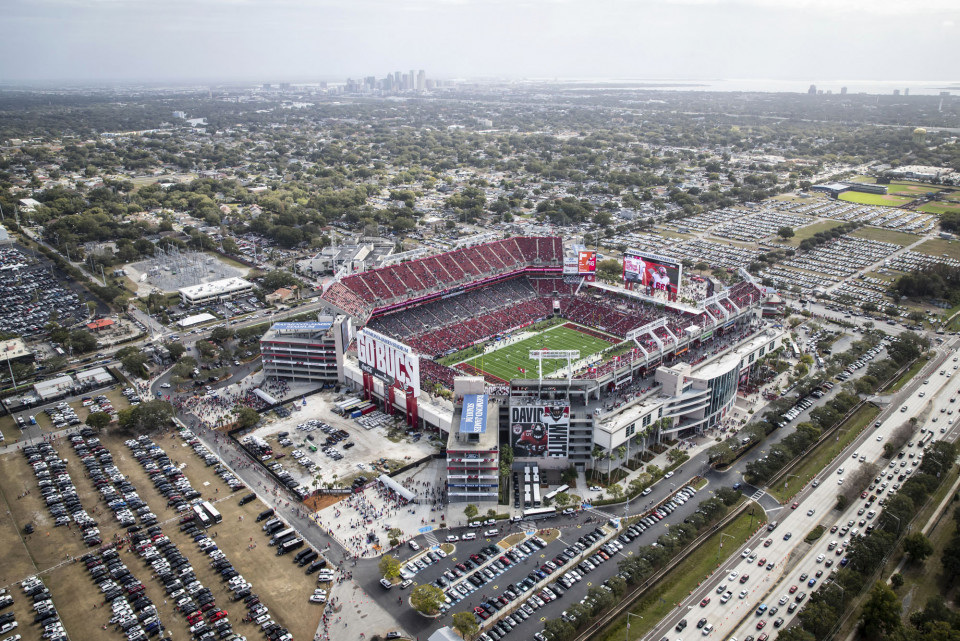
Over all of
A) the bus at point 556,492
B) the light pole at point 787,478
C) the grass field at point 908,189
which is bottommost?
the bus at point 556,492

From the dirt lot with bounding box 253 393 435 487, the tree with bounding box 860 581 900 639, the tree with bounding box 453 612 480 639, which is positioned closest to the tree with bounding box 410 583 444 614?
the tree with bounding box 453 612 480 639

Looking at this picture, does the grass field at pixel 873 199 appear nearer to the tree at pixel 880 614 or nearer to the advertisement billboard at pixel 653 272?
the advertisement billboard at pixel 653 272

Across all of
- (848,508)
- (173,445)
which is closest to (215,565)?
(173,445)

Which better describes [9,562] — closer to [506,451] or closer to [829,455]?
[506,451]

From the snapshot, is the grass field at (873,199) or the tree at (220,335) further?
the grass field at (873,199)

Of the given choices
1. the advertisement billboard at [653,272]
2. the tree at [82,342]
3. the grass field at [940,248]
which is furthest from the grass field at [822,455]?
the tree at [82,342]

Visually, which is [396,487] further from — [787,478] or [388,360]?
[787,478]

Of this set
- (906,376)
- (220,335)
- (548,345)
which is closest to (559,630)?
(548,345)
